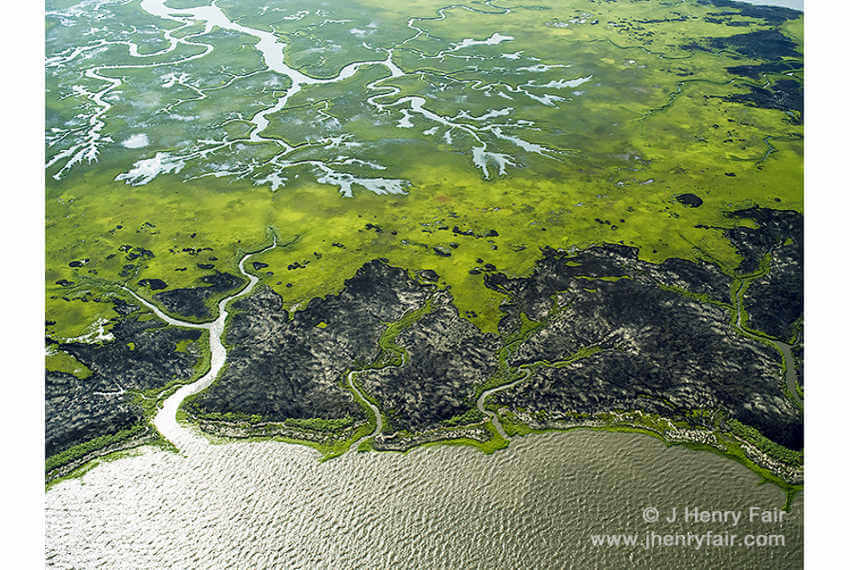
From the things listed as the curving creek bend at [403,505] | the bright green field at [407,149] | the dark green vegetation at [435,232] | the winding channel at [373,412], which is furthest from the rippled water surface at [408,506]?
the bright green field at [407,149]

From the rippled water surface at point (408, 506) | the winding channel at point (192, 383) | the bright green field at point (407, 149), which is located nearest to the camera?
the rippled water surface at point (408, 506)

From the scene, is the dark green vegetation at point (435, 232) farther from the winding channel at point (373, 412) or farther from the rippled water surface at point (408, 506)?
the rippled water surface at point (408, 506)

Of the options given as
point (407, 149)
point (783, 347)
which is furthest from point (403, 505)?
point (407, 149)

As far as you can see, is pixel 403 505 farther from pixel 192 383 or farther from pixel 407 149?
pixel 407 149

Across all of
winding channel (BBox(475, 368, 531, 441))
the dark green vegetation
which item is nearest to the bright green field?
the dark green vegetation

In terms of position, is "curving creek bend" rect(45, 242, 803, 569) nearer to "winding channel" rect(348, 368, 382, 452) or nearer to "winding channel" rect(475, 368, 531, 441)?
"winding channel" rect(348, 368, 382, 452)

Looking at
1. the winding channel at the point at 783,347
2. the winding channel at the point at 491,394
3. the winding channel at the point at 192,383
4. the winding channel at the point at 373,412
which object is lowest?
the winding channel at the point at 192,383

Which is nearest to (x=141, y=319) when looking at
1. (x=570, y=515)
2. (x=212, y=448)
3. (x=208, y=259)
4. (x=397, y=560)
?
(x=208, y=259)
